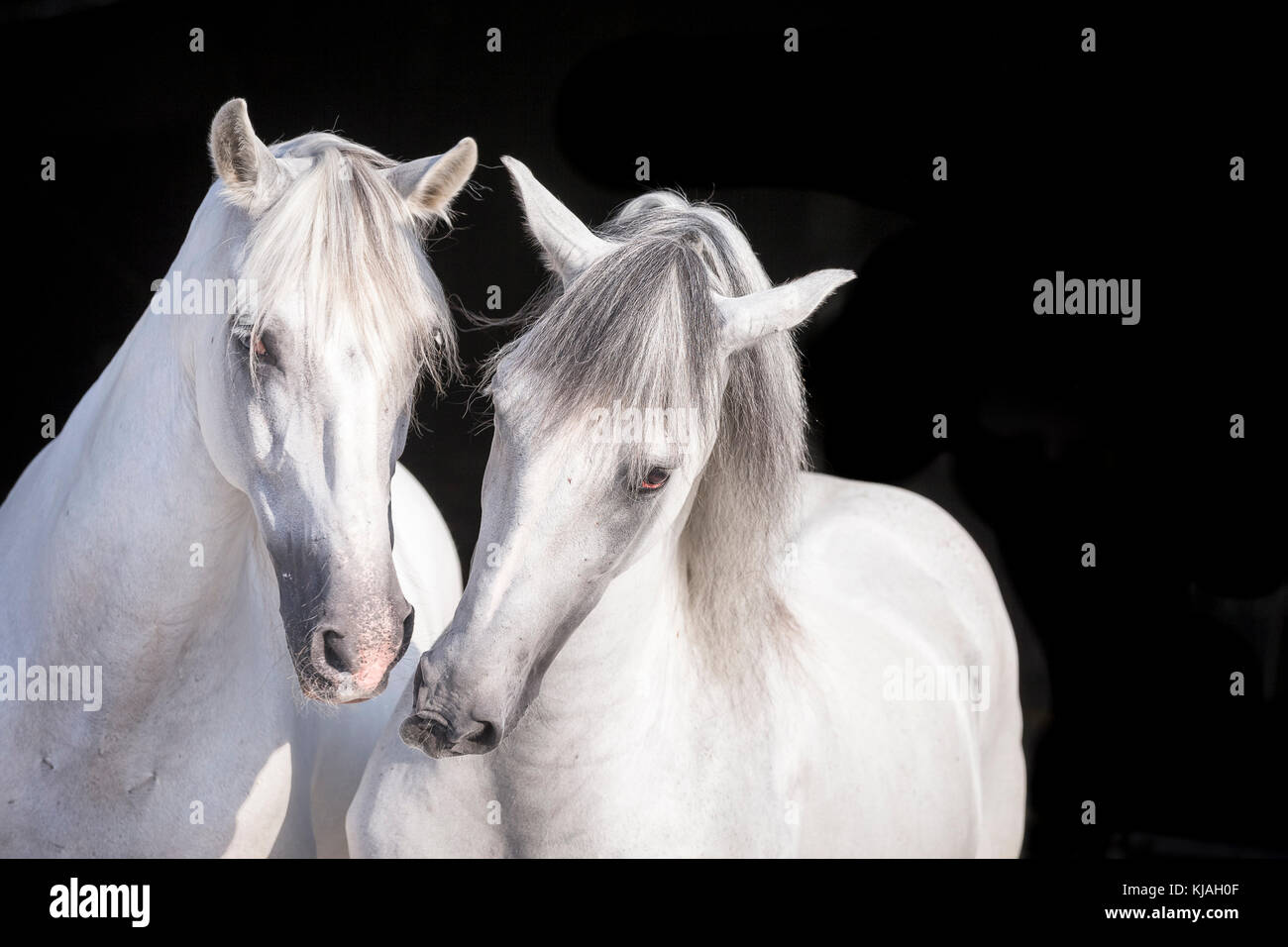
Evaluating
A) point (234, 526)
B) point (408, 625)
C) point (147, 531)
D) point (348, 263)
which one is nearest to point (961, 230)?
point (348, 263)

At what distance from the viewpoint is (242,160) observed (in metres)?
2.05

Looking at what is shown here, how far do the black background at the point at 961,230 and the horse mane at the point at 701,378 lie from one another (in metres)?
1.14

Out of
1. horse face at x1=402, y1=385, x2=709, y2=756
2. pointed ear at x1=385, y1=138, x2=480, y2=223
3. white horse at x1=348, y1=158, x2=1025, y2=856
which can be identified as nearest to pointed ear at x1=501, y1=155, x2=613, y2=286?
white horse at x1=348, y1=158, x2=1025, y2=856

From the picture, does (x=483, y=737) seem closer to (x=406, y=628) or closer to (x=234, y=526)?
(x=406, y=628)

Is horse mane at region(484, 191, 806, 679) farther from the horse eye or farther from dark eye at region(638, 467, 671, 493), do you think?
the horse eye

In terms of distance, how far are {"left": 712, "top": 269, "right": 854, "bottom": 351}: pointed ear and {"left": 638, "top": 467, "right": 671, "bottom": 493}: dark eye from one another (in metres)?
0.26

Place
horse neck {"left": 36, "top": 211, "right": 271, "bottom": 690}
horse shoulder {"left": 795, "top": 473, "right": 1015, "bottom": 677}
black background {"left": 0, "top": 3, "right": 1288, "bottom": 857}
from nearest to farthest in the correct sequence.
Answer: horse neck {"left": 36, "top": 211, "right": 271, "bottom": 690} < horse shoulder {"left": 795, "top": 473, "right": 1015, "bottom": 677} < black background {"left": 0, "top": 3, "right": 1288, "bottom": 857}

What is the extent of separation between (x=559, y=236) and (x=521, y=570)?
0.65 metres

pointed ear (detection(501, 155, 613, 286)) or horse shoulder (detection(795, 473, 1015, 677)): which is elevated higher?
pointed ear (detection(501, 155, 613, 286))

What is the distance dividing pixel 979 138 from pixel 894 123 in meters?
0.24

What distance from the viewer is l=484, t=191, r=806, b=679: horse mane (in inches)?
77.2

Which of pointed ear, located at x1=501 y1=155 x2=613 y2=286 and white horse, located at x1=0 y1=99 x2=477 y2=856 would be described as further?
pointed ear, located at x1=501 y1=155 x2=613 y2=286

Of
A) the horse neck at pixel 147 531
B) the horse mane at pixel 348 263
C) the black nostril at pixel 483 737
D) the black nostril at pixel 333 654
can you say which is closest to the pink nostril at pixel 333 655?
the black nostril at pixel 333 654
